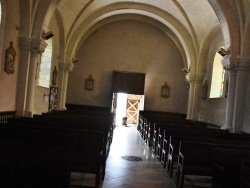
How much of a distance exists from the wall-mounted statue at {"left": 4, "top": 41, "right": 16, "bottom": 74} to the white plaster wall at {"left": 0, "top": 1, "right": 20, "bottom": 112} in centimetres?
11

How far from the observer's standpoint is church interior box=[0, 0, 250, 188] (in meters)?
4.61

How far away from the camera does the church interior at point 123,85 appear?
461 cm

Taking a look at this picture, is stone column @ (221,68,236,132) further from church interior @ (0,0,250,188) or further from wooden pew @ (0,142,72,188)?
wooden pew @ (0,142,72,188)

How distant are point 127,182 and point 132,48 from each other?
14.7 m

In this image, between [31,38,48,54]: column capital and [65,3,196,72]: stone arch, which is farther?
[65,3,196,72]: stone arch

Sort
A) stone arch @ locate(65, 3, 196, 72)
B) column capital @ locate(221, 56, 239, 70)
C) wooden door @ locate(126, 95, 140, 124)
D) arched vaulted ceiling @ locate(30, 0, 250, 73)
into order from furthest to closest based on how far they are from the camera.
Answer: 1. wooden door @ locate(126, 95, 140, 124)
2. stone arch @ locate(65, 3, 196, 72)
3. arched vaulted ceiling @ locate(30, 0, 250, 73)
4. column capital @ locate(221, 56, 239, 70)

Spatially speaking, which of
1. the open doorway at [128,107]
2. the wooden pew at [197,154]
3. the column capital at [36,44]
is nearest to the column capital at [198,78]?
the open doorway at [128,107]

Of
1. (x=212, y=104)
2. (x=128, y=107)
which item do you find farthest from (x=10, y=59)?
(x=128, y=107)

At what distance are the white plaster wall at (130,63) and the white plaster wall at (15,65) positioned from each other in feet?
32.5

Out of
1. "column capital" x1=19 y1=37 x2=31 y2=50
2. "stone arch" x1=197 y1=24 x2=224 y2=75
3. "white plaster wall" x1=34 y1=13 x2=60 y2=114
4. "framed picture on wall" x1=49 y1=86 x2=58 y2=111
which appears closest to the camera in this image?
"column capital" x1=19 y1=37 x2=31 y2=50

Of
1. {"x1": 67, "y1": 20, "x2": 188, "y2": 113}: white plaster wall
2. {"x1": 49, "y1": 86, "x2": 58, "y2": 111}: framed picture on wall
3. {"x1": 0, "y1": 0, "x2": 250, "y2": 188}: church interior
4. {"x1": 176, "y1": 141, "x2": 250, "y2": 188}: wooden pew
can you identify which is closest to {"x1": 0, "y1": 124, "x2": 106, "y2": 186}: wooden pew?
{"x1": 0, "y1": 0, "x2": 250, "y2": 188}: church interior

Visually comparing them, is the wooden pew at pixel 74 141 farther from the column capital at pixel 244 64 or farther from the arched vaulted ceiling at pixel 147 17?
the arched vaulted ceiling at pixel 147 17

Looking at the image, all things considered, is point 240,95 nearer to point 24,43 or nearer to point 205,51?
point 205,51

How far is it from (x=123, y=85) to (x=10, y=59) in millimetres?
11016
